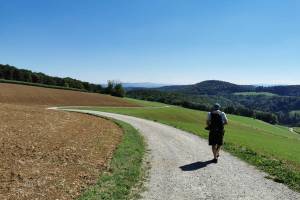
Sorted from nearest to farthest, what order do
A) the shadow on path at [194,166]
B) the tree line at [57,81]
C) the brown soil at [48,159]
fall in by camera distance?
1. the brown soil at [48,159]
2. the shadow on path at [194,166]
3. the tree line at [57,81]

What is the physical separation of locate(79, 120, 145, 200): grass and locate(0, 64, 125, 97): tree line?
352 ft

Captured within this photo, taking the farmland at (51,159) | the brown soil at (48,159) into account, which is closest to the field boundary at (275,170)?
the farmland at (51,159)

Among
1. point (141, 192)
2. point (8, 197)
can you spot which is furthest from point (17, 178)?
point (141, 192)

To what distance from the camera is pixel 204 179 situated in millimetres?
13156

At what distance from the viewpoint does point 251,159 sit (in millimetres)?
18125

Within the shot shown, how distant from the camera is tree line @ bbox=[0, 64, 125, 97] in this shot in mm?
127438

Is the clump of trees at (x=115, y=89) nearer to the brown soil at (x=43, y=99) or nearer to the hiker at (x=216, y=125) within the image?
the brown soil at (x=43, y=99)

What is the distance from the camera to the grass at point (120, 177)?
10.8 meters

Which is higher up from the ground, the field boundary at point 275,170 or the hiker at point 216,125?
the hiker at point 216,125

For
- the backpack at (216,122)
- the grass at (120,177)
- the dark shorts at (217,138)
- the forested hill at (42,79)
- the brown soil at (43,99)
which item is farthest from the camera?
the forested hill at (42,79)

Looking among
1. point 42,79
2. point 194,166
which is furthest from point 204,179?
point 42,79

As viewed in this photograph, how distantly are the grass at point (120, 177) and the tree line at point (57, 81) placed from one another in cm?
10738

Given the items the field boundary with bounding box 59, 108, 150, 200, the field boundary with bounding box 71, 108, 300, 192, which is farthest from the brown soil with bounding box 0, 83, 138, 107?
the field boundary with bounding box 71, 108, 300, 192

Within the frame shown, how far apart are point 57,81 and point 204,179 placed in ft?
418
